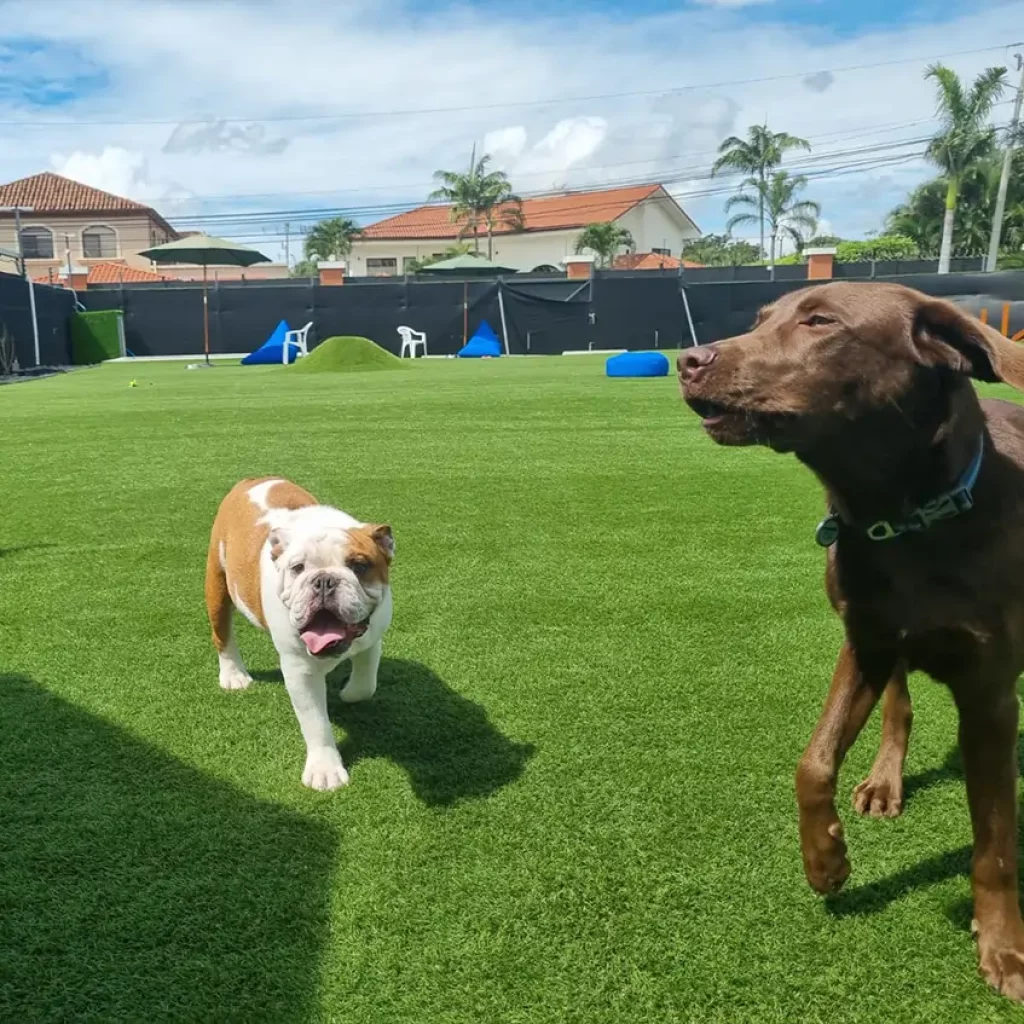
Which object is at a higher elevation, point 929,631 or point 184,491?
point 929,631

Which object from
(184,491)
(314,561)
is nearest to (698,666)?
(314,561)

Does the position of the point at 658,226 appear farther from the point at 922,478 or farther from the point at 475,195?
the point at 922,478

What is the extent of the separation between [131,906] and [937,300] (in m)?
2.45

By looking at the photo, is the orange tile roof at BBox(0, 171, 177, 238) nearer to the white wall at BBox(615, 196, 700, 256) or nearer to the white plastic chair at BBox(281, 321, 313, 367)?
the white wall at BBox(615, 196, 700, 256)

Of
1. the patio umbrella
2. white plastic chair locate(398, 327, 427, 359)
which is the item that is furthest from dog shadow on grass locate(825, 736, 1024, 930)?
white plastic chair locate(398, 327, 427, 359)

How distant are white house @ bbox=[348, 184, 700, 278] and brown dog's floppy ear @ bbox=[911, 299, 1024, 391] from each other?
76501 millimetres

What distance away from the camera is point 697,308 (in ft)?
91.0

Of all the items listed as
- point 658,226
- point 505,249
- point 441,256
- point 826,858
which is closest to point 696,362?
point 826,858

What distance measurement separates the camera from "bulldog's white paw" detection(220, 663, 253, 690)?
3.80m

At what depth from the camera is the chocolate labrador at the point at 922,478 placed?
212cm

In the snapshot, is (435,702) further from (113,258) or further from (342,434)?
(113,258)

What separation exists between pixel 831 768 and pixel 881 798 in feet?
2.05

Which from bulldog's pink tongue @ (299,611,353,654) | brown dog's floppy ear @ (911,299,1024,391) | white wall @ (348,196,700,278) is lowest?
bulldog's pink tongue @ (299,611,353,654)

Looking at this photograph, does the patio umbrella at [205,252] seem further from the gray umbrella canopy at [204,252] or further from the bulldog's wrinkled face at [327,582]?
the bulldog's wrinkled face at [327,582]
